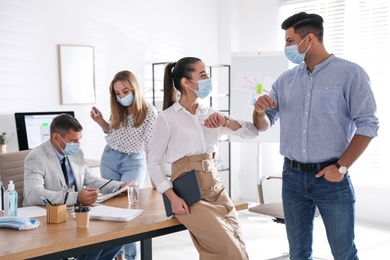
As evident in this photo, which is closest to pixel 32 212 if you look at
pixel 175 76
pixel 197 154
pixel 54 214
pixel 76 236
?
pixel 54 214

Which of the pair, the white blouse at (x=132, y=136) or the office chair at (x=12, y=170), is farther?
the white blouse at (x=132, y=136)

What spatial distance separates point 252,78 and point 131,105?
2326 mm

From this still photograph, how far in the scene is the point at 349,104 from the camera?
7.71ft

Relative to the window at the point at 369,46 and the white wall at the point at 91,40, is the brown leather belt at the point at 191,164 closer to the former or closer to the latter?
the white wall at the point at 91,40

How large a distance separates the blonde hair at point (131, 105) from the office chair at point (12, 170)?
0.65 m

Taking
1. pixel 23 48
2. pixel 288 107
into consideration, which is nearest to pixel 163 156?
pixel 288 107

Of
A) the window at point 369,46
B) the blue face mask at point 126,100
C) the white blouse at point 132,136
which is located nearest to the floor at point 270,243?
the window at point 369,46

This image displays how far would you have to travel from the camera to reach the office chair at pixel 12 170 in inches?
126

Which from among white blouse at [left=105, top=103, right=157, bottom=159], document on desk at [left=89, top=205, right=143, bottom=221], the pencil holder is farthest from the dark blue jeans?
white blouse at [left=105, top=103, right=157, bottom=159]

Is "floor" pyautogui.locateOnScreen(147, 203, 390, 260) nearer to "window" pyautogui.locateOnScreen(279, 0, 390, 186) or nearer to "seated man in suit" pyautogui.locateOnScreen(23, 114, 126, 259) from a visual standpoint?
"window" pyautogui.locateOnScreen(279, 0, 390, 186)

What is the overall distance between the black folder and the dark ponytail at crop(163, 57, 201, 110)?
0.42 m

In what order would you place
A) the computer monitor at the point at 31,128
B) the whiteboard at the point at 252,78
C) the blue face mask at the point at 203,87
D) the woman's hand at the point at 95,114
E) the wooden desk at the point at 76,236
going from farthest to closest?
the whiteboard at the point at 252,78
the computer monitor at the point at 31,128
the woman's hand at the point at 95,114
the blue face mask at the point at 203,87
the wooden desk at the point at 76,236

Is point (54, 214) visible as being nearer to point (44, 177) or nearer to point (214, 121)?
point (44, 177)

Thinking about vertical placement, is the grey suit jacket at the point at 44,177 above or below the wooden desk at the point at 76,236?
above
